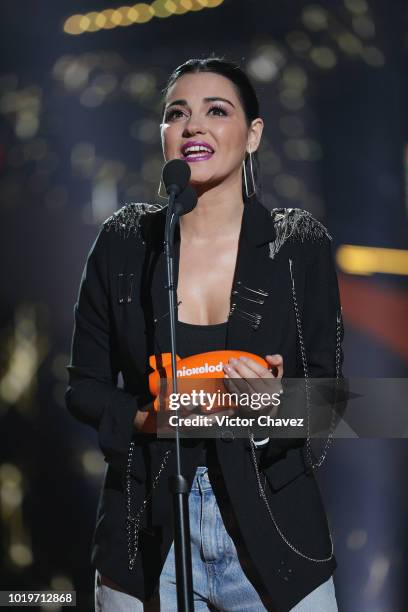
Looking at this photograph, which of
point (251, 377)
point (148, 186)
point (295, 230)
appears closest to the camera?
point (251, 377)

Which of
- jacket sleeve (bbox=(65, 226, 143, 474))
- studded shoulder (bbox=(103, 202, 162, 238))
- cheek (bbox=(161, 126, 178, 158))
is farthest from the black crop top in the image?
cheek (bbox=(161, 126, 178, 158))

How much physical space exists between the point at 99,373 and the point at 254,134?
0.61 m

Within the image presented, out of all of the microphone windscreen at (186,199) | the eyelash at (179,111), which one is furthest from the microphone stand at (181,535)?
the eyelash at (179,111)

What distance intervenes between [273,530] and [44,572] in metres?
1.55

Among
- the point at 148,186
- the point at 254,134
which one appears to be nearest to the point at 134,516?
the point at 254,134

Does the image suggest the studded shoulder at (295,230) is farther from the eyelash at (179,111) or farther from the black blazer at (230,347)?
the eyelash at (179,111)

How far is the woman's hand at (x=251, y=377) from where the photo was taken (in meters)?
1.20

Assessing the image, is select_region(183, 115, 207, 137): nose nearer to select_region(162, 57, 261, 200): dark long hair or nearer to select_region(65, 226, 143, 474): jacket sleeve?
select_region(162, 57, 261, 200): dark long hair

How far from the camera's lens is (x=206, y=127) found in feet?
4.96

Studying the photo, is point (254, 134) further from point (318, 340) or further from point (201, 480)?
point (201, 480)

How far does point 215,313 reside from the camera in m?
1.46

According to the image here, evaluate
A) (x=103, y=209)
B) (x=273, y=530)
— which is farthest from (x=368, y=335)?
(x=273, y=530)

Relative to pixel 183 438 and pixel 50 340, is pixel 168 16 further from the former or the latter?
pixel 183 438

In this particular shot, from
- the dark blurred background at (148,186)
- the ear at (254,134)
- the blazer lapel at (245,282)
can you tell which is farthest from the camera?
the dark blurred background at (148,186)
